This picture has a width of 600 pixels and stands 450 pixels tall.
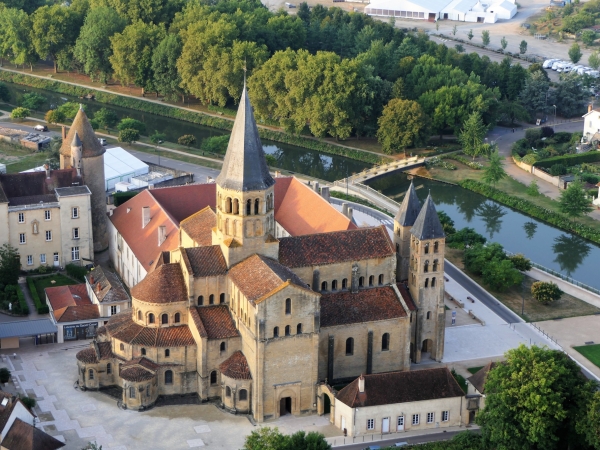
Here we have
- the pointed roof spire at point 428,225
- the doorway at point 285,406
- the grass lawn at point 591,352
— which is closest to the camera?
the doorway at point 285,406

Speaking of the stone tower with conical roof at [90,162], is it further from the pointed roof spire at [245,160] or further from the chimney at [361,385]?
the chimney at [361,385]

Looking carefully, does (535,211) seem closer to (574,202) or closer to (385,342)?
(574,202)

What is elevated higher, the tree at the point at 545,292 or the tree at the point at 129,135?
the tree at the point at 129,135

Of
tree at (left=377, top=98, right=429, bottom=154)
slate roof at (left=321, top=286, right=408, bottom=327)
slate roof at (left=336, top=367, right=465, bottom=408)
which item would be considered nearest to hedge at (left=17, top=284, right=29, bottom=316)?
slate roof at (left=321, top=286, right=408, bottom=327)

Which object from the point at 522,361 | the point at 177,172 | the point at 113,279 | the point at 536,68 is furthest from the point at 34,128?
the point at 522,361

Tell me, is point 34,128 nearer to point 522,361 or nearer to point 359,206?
point 359,206

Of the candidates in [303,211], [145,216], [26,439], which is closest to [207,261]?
[26,439]

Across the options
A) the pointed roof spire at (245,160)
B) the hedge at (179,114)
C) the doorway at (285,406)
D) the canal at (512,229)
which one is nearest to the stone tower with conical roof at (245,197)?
the pointed roof spire at (245,160)
